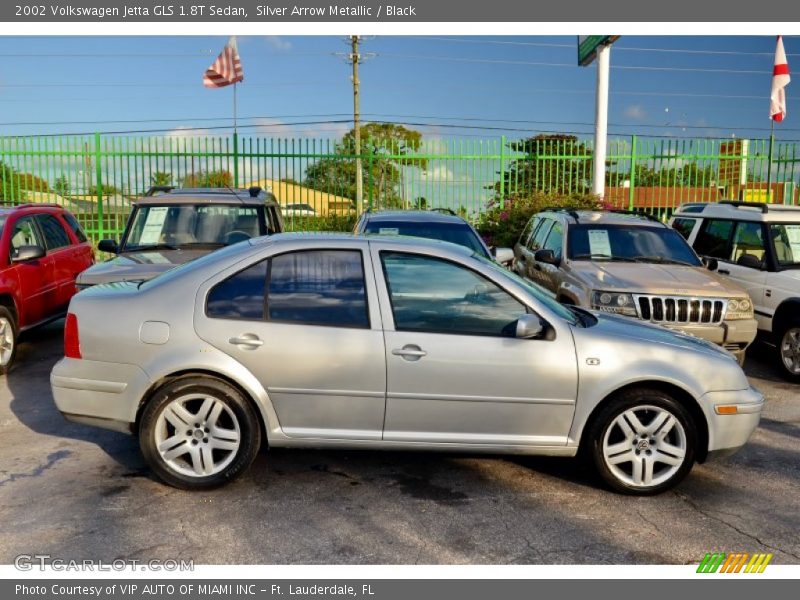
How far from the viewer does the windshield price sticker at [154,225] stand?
27.8 feet

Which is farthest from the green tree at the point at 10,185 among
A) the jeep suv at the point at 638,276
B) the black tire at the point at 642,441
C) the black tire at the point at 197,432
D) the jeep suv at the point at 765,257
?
the black tire at the point at 642,441

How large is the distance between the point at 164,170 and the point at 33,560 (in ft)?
46.2

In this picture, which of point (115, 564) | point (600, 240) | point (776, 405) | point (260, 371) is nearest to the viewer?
point (115, 564)

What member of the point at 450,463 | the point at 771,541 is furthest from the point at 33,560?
the point at 771,541

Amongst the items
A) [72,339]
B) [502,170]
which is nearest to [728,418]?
[72,339]

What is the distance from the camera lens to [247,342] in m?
4.56

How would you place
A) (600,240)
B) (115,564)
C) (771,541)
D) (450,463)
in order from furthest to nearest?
(600,240), (450,463), (771,541), (115,564)

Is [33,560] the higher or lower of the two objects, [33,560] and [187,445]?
the lower

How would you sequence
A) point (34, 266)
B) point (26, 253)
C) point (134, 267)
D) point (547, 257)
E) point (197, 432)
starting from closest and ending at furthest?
1. point (197, 432)
2. point (134, 267)
3. point (26, 253)
4. point (547, 257)
5. point (34, 266)

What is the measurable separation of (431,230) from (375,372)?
4.41 metres

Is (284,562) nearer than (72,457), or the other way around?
(284,562)

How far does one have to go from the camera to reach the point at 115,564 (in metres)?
3.78

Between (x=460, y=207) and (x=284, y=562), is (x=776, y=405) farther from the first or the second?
(x=460, y=207)

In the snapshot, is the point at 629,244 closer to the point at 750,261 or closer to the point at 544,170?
the point at 750,261
